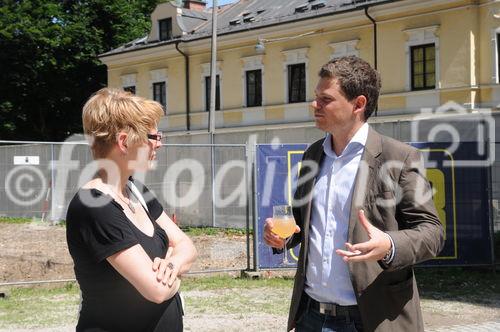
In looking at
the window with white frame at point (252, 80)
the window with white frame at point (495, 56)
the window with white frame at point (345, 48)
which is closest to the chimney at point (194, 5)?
the window with white frame at point (252, 80)

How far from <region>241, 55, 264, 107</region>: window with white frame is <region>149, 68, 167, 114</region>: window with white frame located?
534 cm

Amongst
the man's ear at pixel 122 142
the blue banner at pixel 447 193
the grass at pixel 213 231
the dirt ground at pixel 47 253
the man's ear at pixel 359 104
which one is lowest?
the dirt ground at pixel 47 253

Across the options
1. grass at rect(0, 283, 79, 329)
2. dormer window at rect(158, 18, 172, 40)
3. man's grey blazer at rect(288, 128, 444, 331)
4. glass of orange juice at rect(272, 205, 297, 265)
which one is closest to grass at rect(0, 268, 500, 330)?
grass at rect(0, 283, 79, 329)

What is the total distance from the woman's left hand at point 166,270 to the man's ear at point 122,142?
45 centimetres

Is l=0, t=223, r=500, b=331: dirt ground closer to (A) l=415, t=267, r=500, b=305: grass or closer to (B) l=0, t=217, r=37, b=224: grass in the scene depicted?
(B) l=0, t=217, r=37, b=224: grass

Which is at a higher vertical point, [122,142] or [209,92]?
[209,92]

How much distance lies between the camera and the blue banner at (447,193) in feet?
35.7

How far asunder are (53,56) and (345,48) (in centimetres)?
2033

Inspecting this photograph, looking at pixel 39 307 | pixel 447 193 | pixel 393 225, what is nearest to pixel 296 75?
pixel 447 193

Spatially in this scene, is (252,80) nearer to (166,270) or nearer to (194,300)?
(194,300)

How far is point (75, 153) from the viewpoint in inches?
725

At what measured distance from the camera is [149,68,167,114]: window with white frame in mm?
36688

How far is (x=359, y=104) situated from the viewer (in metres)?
3.27

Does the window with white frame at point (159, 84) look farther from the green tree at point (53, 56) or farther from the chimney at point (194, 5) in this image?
the chimney at point (194, 5)
